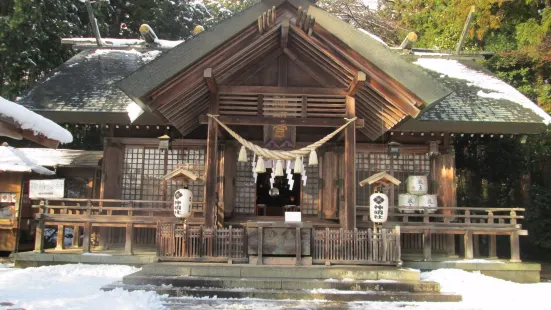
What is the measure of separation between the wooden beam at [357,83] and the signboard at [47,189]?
26.2ft

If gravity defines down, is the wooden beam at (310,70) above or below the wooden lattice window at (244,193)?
above

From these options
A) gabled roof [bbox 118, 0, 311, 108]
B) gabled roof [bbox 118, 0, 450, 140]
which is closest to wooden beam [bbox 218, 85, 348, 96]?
gabled roof [bbox 118, 0, 450, 140]

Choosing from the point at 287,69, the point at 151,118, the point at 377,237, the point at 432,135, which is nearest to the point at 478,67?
the point at 432,135

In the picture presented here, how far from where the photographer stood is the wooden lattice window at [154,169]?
13.6 meters

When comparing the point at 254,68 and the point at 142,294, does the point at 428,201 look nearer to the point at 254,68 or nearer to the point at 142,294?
the point at 254,68

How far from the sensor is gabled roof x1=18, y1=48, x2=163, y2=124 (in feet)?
42.2

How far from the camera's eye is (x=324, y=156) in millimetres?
13703

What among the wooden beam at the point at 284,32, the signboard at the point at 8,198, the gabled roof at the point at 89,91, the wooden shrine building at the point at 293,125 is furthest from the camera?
the signboard at the point at 8,198

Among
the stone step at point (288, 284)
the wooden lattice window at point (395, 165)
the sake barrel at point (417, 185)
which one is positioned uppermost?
the wooden lattice window at point (395, 165)

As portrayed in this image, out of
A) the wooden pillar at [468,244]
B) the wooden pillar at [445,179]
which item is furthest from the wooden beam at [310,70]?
the wooden pillar at [468,244]

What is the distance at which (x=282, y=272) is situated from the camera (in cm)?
895

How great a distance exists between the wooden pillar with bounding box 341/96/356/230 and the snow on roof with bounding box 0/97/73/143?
6.01 meters

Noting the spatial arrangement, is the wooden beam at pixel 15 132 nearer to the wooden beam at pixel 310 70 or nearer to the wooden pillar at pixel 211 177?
the wooden pillar at pixel 211 177

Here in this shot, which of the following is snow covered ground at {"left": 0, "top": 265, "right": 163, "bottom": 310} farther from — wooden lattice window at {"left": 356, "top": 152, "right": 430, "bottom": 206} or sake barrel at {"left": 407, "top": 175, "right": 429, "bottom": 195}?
sake barrel at {"left": 407, "top": 175, "right": 429, "bottom": 195}
